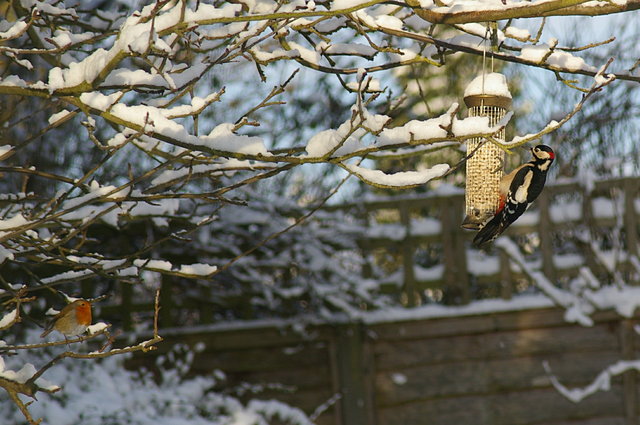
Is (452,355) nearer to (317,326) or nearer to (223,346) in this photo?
(317,326)

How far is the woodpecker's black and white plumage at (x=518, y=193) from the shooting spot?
3082mm

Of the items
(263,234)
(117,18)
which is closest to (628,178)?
(263,234)

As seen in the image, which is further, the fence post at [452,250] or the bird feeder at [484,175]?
the fence post at [452,250]

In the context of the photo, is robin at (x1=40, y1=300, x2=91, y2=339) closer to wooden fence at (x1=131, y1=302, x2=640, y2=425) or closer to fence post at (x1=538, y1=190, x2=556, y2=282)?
wooden fence at (x1=131, y1=302, x2=640, y2=425)

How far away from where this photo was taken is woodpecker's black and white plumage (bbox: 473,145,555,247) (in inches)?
121

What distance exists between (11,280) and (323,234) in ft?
7.29

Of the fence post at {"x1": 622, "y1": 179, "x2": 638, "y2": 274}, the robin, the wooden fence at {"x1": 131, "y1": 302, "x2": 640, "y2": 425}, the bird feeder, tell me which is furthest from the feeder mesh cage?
the fence post at {"x1": 622, "y1": 179, "x2": 638, "y2": 274}

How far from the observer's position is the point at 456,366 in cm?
621

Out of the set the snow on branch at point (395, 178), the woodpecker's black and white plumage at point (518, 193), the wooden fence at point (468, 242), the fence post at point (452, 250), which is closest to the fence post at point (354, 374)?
the wooden fence at point (468, 242)

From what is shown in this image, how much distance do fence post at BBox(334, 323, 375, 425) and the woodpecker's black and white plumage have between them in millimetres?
3222

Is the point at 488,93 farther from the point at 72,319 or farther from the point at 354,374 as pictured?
the point at 354,374

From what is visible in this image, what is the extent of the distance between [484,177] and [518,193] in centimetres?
32

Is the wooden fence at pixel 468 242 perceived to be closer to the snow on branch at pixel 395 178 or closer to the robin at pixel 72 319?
the robin at pixel 72 319

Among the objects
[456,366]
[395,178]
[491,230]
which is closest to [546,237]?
[456,366]
